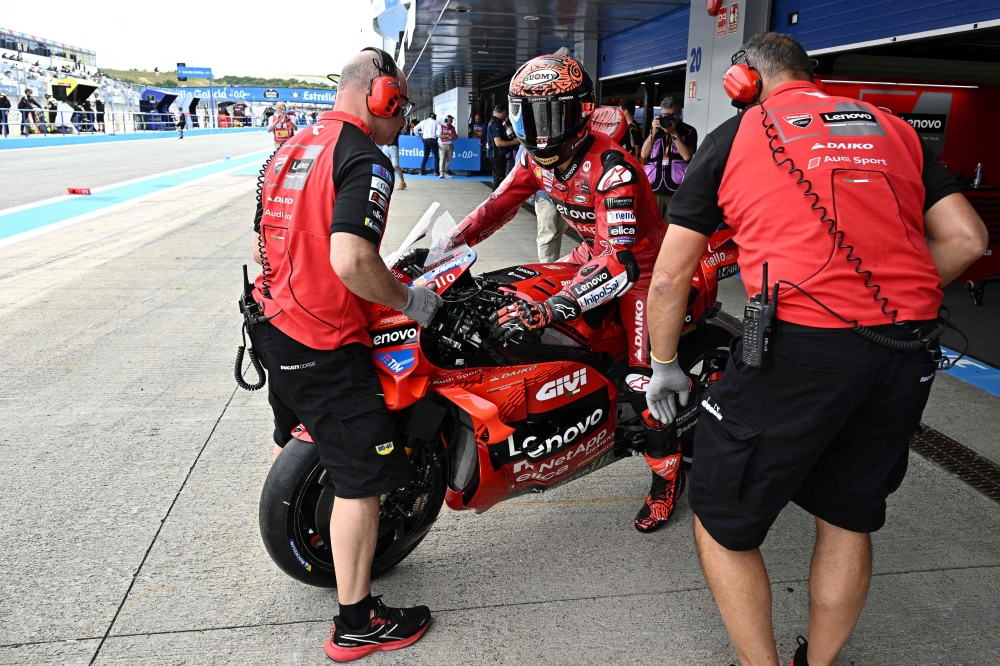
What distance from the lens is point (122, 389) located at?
15.6ft

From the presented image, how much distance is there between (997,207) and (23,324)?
353 inches

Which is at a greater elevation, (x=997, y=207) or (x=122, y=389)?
(x=997, y=207)

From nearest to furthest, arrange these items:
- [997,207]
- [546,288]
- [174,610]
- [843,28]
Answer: [174,610]
[546,288]
[843,28]
[997,207]

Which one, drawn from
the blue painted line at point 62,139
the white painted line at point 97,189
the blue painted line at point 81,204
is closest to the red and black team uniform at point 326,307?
the blue painted line at point 81,204

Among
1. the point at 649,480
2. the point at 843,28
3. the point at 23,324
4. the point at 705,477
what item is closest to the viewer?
the point at 705,477

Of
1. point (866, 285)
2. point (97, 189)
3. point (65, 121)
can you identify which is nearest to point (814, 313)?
point (866, 285)

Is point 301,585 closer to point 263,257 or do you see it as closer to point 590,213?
point 263,257

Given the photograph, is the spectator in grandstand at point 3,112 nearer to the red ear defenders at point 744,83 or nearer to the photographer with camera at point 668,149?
the photographer with camera at point 668,149

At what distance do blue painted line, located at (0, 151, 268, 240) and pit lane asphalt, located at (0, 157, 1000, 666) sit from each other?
7.55 meters

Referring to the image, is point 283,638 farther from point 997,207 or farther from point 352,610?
point 997,207

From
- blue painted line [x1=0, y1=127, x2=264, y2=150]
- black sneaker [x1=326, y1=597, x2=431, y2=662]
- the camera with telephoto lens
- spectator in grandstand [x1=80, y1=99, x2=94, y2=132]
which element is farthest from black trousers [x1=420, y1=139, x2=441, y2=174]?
spectator in grandstand [x1=80, y1=99, x2=94, y2=132]

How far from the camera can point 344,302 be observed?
2355 mm

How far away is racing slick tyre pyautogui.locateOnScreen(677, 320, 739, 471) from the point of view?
11.0 ft

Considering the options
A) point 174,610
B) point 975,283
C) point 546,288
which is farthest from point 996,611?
point 975,283
